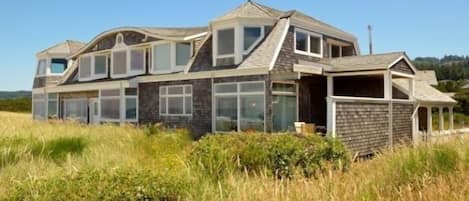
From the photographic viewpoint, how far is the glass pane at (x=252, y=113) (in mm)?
18312

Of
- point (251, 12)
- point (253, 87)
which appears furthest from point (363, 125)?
point (251, 12)

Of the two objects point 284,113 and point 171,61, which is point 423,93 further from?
point 171,61

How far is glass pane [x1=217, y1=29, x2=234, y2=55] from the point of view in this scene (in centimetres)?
2008

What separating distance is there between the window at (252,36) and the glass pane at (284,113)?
9.14 feet

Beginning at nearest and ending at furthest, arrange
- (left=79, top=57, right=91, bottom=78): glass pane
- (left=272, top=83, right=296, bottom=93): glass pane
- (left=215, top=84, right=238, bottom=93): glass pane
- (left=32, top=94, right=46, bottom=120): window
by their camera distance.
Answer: (left=272, top=83, right=296, bottom=93): glass pane
(left=215, top=84, right=238, bottom=93): glass pane
(left=79, top=57, right=91, bottom=78): glass pane
(left=32, top=94, right=46, bottom=120): window

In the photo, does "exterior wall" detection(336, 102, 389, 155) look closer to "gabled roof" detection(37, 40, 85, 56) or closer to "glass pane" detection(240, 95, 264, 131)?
"glass pane" detection(240, 95, 264, 131)

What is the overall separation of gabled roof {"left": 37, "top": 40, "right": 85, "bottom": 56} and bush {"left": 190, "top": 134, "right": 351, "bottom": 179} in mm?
25604

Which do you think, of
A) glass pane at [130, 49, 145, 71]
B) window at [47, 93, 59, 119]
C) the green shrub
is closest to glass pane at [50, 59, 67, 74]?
window at [47, 93, 59, 119]

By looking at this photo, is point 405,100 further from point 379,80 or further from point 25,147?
point 25,147

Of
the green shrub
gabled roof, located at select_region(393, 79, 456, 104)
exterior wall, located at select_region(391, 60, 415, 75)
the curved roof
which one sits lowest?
the green shrub

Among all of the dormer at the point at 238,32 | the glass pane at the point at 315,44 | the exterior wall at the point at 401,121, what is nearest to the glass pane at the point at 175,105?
the dormer at the point at 238,32

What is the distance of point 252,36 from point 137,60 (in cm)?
819

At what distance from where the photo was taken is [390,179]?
6.06 meters

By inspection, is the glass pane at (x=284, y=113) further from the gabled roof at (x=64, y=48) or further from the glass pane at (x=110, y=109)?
the gabled roof at (x=64, y=48)
